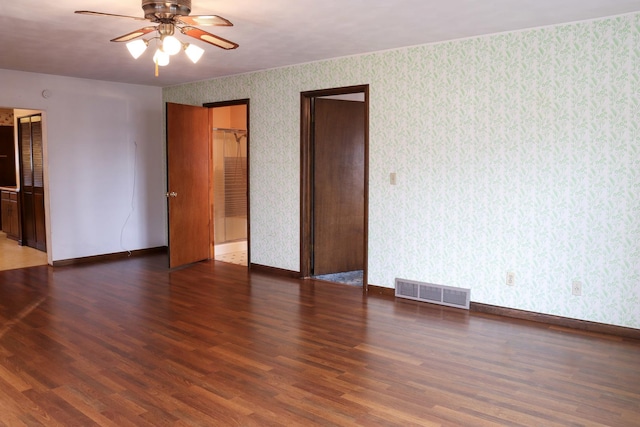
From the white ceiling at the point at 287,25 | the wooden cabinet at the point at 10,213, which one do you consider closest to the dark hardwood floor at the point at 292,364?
the white ceiling at the point at 287,25

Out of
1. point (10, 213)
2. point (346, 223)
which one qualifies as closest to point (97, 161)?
point (10, 213)

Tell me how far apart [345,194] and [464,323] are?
7.93ft

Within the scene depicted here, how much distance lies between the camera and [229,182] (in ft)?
24.2

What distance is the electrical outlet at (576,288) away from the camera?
4.00m

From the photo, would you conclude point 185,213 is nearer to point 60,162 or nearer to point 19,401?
point 60,162

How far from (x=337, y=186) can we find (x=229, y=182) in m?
2.04

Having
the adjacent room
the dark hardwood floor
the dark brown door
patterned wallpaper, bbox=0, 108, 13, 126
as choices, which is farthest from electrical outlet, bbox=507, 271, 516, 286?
patterned wallpaper, bbox=0, 108, 13, 126

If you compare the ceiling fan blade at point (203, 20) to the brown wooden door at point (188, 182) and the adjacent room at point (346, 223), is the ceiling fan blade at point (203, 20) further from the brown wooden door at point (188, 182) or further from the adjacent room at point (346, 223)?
the brown wooden door at point (188, 182)

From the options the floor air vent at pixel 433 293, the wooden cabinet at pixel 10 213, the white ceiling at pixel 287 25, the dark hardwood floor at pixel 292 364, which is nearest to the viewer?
the dark hardwood floor at pixel 292 364

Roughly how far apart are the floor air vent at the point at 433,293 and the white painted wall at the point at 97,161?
405cm

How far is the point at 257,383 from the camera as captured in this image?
118 inches

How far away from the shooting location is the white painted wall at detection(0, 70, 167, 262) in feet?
20.5

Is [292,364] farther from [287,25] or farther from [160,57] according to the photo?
[287,25]

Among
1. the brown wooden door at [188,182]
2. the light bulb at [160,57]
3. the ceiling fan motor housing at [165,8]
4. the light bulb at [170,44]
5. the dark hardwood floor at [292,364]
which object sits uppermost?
the ceiling fan motor housing at [165,8]
